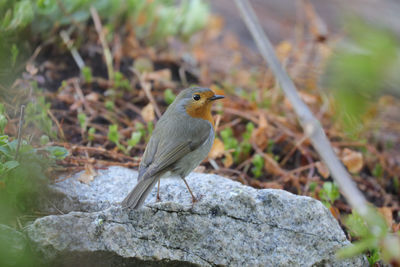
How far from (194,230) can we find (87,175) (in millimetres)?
998

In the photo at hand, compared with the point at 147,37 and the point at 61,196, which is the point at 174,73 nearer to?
the point at 147,37

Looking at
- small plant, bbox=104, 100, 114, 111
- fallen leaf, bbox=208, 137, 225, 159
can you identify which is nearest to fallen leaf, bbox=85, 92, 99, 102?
small plant, bbox=104, 100, 114, 111

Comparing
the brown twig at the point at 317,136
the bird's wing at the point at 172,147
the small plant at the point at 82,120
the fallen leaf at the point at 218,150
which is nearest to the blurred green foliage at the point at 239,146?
the fallen leaf at the point at 218,150

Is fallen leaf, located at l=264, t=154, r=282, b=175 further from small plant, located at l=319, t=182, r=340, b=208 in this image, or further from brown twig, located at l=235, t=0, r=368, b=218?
brown twig, located at l=235, t=0, r=368, b=218

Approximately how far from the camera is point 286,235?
2822 mm

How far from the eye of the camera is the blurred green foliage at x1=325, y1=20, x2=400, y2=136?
27.4 inches

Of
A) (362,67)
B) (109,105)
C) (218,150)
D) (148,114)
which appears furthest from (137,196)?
(362,67)

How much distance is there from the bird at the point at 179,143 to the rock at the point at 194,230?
0.48 feet

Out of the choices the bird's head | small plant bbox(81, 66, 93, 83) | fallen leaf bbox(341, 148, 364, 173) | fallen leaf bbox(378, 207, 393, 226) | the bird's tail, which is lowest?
fallen leaf bbox(378, 207, 393, 226)

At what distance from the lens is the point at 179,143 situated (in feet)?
10.7

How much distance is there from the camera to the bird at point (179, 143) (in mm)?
2893

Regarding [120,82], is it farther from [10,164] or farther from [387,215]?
[387,215]

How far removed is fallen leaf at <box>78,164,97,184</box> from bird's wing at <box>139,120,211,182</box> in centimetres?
44

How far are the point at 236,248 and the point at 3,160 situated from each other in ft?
5.15
